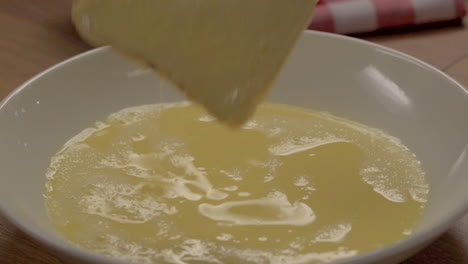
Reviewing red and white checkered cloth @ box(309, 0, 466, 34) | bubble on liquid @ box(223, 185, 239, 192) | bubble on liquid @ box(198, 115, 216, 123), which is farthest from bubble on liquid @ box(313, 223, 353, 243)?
red and white checkered cloth @ box(309, 0, 466, 34)

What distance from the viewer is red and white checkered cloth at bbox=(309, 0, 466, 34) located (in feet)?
4.64

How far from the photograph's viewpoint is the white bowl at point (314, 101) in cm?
95

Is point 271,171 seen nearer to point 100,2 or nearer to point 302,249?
point 302,249

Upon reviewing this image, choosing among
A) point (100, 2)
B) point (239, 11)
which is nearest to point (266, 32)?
point (239, 11)

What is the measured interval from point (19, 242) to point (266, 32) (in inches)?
13.5

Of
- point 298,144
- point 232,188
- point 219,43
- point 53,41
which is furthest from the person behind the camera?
point 53,41

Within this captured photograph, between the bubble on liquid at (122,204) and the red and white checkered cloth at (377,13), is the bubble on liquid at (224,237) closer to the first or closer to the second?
the bubble on liquid at (122,204)

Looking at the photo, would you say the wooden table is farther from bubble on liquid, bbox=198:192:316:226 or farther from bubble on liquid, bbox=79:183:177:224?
bubble on liquid, bbox=198:192:316:226

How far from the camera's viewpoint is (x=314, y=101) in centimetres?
120

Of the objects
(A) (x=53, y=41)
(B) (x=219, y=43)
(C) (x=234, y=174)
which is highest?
(B) (x=219, y=43)

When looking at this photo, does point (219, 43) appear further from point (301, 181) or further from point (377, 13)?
point (377, 13)

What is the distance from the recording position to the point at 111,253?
84cm

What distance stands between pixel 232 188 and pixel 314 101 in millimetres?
286

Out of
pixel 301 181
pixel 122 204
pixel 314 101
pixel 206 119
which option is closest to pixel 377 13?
pixel 314 101
